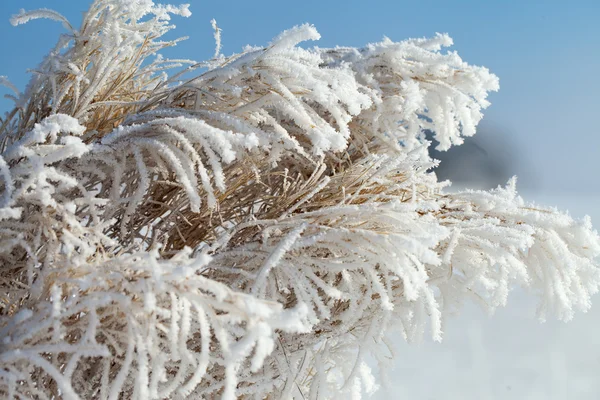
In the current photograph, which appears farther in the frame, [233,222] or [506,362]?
[506,362]

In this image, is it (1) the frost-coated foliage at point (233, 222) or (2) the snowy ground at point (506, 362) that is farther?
(2) the snowy ground at point (506, 362)

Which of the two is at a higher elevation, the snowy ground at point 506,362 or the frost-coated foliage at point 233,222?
the snowy ground at point 506,362

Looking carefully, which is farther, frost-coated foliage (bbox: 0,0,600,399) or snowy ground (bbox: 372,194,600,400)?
snowy ground (bbox: 372,194,600,400)

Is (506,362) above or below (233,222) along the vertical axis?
above

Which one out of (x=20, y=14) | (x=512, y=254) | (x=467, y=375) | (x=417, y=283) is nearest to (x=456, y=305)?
Answer: (x=512, y=254)

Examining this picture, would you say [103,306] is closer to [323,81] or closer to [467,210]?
[323,81]
